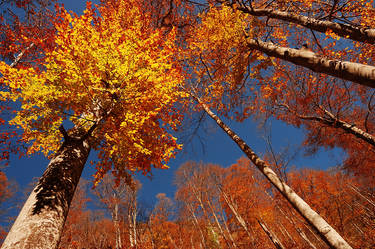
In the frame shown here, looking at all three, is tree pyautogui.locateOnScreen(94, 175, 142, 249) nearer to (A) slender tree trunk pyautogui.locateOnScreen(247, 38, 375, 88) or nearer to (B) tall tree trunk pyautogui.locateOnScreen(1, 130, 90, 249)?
(B) tall tree trunk pyautogui.locateOnScreen(1, 130, 90, 249)

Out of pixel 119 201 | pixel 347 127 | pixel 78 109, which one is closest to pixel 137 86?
pixel 78 109

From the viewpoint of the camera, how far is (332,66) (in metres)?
2.55

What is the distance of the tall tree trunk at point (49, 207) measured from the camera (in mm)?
2154

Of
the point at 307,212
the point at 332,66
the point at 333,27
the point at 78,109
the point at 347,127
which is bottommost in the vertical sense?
the point at 307,212

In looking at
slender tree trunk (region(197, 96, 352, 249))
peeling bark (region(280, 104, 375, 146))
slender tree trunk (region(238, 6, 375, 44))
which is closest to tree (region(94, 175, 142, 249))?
slender tree trunk (region(197, 96, 352, 249))

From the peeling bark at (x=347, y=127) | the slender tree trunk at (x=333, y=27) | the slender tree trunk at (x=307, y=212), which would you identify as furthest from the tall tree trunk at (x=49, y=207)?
the peeling bark at (x=347, y=127)

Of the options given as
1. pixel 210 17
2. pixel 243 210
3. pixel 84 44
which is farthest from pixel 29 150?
pixel 243 210

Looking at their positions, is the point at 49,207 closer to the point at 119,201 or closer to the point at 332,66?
the point at 332,66

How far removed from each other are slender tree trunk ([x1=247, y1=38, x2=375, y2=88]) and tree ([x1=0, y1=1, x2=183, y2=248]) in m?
2.96

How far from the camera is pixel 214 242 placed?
54.1 feet

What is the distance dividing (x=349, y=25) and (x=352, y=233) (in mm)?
20072

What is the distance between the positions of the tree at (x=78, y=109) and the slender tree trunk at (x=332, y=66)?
296 cm

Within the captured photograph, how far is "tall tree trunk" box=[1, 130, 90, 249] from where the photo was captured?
215 centimetres

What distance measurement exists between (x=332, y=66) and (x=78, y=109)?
5.50 metres
